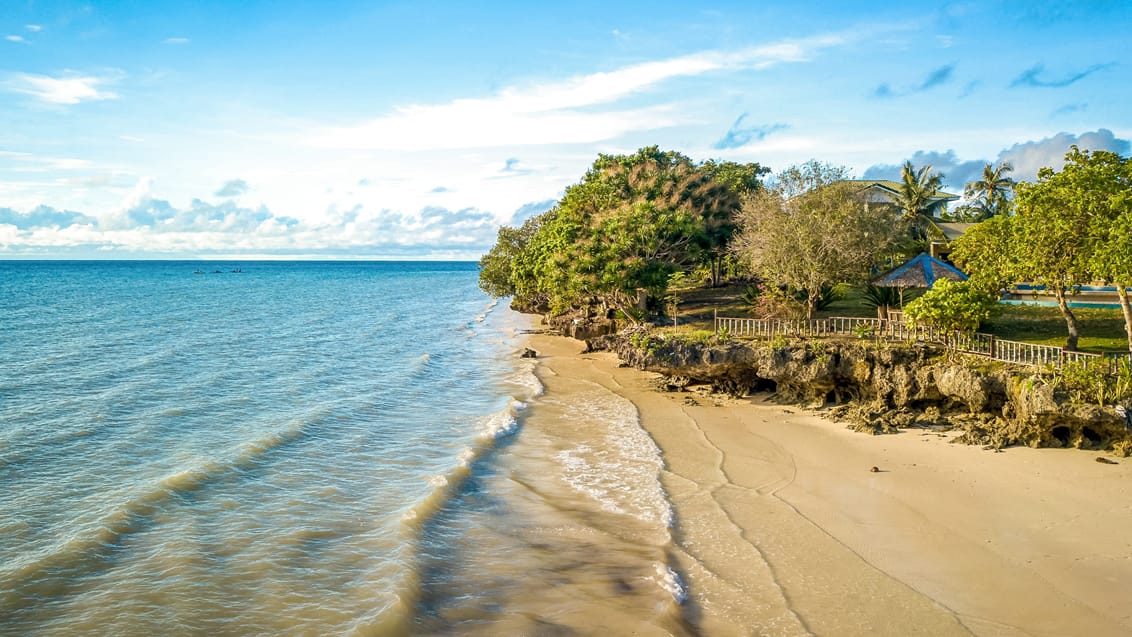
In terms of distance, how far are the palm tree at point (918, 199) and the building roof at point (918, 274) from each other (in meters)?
26.2

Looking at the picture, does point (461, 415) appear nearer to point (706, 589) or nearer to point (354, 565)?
point (354, 565)

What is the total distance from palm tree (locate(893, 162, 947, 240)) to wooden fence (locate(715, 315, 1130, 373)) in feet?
99.3

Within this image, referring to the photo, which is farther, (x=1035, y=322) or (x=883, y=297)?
(x=883, y=297)

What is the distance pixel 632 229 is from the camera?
3494 cm

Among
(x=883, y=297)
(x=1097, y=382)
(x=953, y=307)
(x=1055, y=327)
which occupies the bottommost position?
(x=1097, y=382)

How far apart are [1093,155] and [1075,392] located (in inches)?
331

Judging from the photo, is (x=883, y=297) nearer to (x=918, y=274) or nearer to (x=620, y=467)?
(x=918, y=274)

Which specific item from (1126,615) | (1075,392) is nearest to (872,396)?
(1075,392)

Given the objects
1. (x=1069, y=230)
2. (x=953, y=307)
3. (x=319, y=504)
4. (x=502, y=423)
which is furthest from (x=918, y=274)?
(x=319, y=504)

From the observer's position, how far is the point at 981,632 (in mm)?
11219

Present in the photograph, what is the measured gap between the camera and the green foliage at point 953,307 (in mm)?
22828

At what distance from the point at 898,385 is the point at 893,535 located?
32.3 ft

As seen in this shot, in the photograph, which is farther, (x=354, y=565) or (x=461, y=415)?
(x=461, y=415)

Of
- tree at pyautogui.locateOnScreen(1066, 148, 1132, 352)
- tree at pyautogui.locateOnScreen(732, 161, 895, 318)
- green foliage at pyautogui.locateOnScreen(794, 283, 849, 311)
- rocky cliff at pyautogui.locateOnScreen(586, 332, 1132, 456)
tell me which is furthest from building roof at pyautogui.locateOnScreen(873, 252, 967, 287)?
tree at pyautogui.locateOnScreen(1066, 148, 1132, 352)
